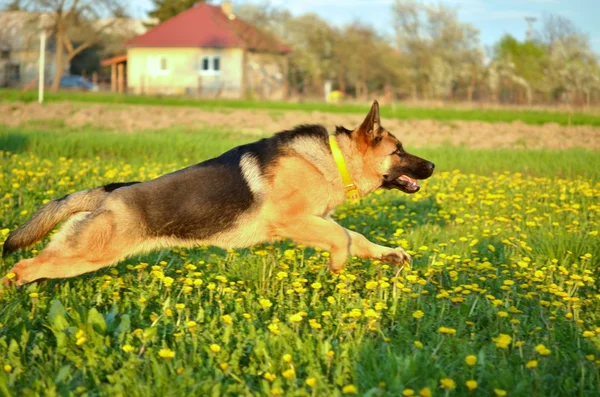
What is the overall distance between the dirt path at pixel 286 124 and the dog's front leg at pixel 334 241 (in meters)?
13.4

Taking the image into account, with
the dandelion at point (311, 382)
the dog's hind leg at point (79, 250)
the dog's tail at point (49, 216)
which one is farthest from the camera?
the dog's tail at point (49, 216)

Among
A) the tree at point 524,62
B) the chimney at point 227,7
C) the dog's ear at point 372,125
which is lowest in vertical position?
the dog's ear at point 372,125

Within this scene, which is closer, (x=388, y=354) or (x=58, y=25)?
(x=388, y=354)

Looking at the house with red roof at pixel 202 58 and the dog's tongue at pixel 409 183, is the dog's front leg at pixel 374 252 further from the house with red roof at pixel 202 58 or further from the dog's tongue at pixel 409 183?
the house with red roof at pixel 202 58

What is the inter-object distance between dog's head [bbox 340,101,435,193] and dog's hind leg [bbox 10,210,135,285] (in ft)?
6.76

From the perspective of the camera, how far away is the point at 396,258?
566cm

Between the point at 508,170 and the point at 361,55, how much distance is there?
51.6 metres

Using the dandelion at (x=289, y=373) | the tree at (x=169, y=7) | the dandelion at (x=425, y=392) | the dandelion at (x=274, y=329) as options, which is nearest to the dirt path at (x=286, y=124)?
the dandelion at (x=274, y=329)

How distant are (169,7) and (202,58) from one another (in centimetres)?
1062

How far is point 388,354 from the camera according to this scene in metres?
3.81

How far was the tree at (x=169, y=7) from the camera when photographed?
221ft

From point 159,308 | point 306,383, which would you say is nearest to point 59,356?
point 159,308

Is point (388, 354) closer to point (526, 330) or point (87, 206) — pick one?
point (526, 330)

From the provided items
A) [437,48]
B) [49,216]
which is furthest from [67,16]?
[49,216]
